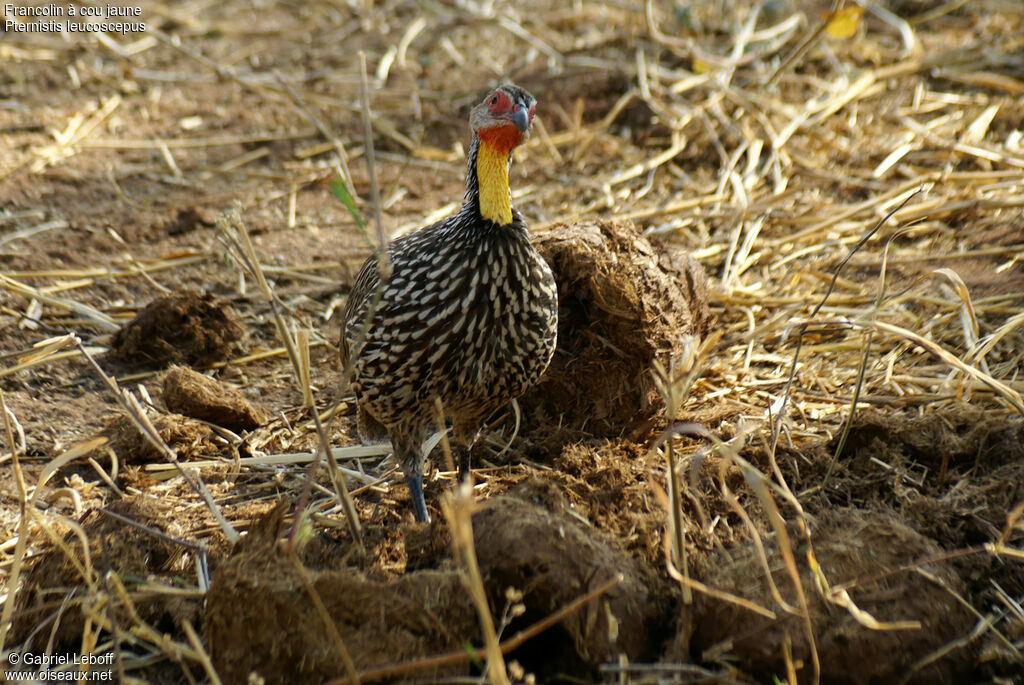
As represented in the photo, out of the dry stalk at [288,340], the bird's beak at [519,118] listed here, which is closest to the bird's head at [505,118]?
the bird's beak at [519,118]

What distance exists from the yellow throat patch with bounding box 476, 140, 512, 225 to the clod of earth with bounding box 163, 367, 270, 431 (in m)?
1.63

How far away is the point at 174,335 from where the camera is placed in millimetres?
4746

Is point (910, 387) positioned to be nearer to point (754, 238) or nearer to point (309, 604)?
point (754, 238)

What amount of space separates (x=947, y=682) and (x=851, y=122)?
15.6ft

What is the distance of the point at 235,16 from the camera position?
9.23 metres

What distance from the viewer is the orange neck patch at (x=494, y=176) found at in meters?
3.42

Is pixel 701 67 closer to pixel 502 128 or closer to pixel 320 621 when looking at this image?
pixel 502 128

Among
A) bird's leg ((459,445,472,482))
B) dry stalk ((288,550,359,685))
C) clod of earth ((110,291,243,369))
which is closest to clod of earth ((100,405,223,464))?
clod of earth ((110,291,243,369))

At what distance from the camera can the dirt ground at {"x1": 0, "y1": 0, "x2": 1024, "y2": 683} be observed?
252 centimetres

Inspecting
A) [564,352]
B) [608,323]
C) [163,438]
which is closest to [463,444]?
[564,352]

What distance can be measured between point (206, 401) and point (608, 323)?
182 cm

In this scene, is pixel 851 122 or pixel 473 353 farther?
pixel 851 122

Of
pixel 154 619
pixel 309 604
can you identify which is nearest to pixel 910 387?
pixel 309 604

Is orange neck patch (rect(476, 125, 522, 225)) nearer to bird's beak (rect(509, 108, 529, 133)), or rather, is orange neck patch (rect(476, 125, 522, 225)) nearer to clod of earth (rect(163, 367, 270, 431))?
bird's beak (rect(509, 108, 529, 133))
